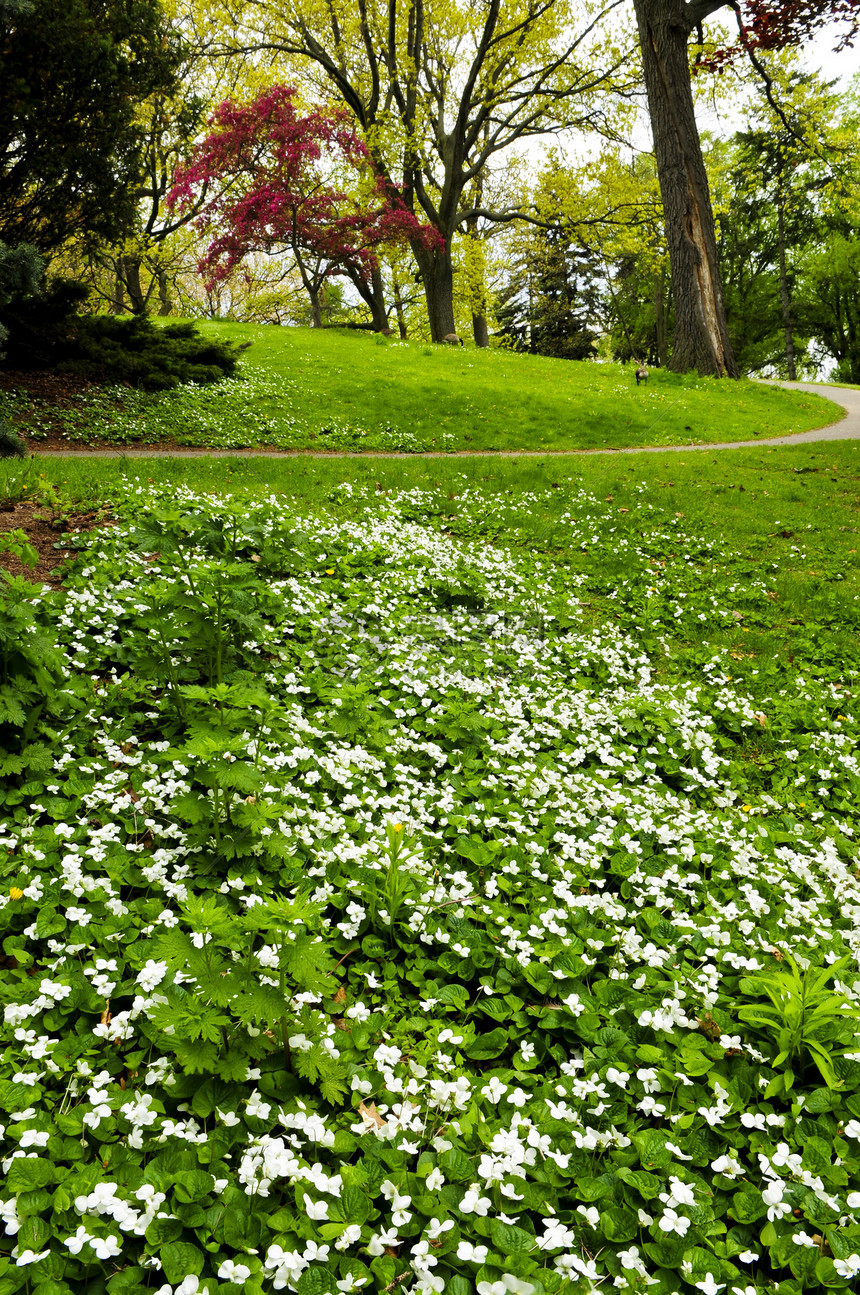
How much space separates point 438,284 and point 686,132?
9968 mm

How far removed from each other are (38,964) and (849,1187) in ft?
9.67

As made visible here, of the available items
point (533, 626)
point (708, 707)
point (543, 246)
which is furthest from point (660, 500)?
point (543, 246)

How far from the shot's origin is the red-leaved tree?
877 inches

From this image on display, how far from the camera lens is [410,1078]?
7.73 ft

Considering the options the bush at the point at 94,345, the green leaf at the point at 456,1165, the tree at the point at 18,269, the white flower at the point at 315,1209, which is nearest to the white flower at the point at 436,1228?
the green leaf at the point at 456,1165

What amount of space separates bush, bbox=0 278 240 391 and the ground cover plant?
55 centimetres

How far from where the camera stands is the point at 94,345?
1241cm

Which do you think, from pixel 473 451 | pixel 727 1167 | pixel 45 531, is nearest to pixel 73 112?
pixel 473 451

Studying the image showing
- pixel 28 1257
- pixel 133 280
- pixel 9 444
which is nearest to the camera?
pixel 28 1257

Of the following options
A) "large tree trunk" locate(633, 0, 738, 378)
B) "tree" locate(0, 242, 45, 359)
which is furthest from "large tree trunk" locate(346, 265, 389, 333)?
"tree" locate(0, 242, 45, 359)

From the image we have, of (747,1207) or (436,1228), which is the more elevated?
(436,1228)

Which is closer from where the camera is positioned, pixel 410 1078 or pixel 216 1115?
pixel 216 1115

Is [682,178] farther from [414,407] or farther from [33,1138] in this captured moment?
[33,1138]

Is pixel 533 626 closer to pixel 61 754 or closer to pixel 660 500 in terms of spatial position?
pixel 61 754
